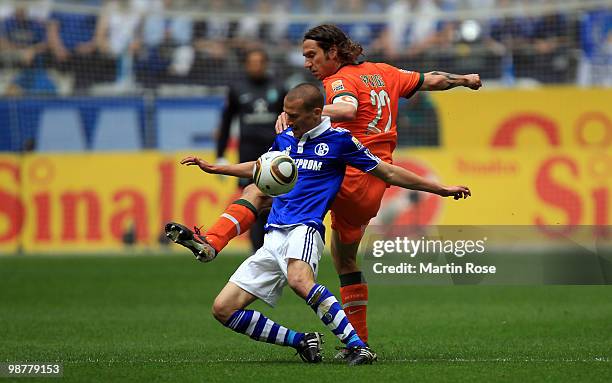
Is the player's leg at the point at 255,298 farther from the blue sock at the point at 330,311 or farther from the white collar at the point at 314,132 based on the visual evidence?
the white collar at the point at 314,132

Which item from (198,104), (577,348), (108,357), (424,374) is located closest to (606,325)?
(577,348)

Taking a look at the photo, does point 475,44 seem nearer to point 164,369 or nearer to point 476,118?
point 476,118

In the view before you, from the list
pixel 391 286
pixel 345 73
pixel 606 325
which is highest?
pixel 345 73

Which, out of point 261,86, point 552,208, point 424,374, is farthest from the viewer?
point 552,208

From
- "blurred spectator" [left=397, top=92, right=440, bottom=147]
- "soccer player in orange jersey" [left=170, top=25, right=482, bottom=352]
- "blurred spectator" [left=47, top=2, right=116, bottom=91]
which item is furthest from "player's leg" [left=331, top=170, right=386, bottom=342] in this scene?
"blurred spectator" [left=47, top=2, right=116, bottom=91]

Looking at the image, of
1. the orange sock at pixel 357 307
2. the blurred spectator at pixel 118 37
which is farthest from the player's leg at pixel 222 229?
the blurred spectator at pixel 118 37

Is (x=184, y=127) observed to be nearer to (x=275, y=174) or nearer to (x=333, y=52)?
(x=333, y=52)

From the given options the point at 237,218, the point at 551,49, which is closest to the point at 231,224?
the point at 237,218

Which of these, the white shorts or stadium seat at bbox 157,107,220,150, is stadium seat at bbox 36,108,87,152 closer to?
stadium seat at bbox 157,107,220,150

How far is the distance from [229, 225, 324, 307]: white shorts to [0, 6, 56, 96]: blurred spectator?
47.7 ft

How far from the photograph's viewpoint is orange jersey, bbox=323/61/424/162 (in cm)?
803

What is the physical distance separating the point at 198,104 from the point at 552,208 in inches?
243

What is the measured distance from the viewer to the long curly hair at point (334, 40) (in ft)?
26.6

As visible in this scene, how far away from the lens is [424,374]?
23.2 ft
